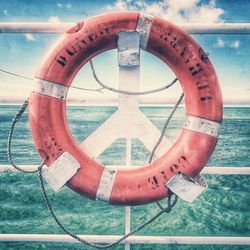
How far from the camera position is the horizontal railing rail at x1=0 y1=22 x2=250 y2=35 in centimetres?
139

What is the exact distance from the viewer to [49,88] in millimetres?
1352

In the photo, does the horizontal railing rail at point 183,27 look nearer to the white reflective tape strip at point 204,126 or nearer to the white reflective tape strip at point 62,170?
the white reflective tape strip at point 204,126

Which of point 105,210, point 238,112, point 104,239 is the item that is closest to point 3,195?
point 105,210

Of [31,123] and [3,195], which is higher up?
[31,123]

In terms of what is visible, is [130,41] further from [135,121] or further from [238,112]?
[238,112]

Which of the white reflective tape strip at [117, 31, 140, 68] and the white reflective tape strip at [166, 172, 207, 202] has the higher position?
the white reflective tape strip at [117, 31, 140, 68]

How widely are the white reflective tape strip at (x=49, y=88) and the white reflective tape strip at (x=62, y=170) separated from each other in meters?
0.23

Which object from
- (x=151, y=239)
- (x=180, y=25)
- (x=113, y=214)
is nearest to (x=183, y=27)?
(x=180, y=25)

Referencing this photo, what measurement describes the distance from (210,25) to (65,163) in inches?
31.2

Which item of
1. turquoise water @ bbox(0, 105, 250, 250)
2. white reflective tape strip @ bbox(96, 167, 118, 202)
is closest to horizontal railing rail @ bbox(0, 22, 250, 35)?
white reflective tape strip @ bbox(96, 167, 118, 202)

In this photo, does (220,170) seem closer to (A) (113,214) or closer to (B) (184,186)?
(B) (184,186)

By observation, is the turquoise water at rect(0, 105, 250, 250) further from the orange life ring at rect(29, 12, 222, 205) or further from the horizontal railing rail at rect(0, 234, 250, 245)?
the orange life ring at rect(29, 12, 222, 205)

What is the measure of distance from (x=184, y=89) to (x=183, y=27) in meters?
0.25

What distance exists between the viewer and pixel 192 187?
1352 millimetres
